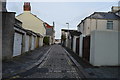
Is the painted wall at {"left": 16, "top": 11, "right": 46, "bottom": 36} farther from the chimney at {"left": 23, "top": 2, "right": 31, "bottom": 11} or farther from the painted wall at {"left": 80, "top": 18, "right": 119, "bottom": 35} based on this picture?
the painted wall at {"left": 80, "top": 18, "right": 119, "bottom": 35}

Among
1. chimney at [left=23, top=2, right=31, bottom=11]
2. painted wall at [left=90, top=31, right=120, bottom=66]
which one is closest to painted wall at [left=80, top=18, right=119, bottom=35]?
painted wall at [left=90, top=31, right=120, bottom=66]

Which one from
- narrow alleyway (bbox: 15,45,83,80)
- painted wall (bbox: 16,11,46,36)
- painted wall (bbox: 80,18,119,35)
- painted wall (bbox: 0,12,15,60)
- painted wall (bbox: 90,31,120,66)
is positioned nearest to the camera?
narrow alleyway (bbox: 15,45,83,80)

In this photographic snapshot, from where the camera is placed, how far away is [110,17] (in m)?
28.0

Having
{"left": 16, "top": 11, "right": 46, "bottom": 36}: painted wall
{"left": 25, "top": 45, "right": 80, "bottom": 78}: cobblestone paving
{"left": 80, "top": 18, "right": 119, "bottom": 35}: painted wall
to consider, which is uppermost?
{"left": 16, "top": 11, "right": 46, "bottom": 36}: painted wall

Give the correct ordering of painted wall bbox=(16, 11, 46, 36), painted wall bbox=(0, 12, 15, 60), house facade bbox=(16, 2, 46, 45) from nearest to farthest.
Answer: painted wall bbox=(0, 12, 15, 60) < house facade bbox=(16, 2, 46, 45) < painted wall bbox=(16, 11, 46, 36)

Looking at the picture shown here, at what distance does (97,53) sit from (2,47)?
6.74m

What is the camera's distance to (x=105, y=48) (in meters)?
9.75

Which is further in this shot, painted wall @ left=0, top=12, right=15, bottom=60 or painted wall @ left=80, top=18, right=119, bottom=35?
painted wall @ left=80, top=18, right=119, bottom=35

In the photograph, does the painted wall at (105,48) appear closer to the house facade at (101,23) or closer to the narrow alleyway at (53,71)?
the narrow alleyway at (53,71)

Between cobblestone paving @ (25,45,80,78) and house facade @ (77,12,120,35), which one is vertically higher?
house facade @ (77,12,120,35)

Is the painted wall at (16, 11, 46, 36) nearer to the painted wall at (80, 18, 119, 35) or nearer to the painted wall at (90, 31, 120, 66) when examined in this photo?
the painted wall at (80, 18, 119, 35)

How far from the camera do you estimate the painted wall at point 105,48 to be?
9.66 m

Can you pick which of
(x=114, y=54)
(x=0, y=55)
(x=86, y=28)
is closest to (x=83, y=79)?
(x=114, y=54)

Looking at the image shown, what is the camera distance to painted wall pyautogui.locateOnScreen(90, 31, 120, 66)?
380 inches
